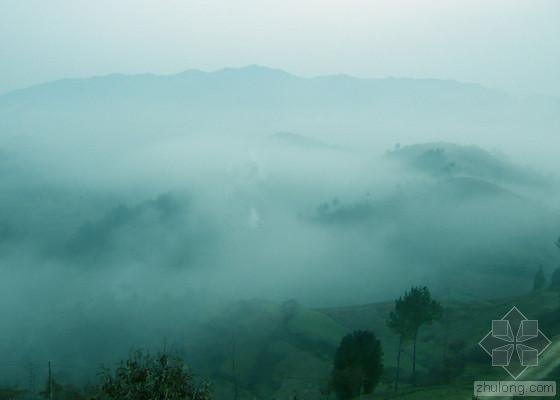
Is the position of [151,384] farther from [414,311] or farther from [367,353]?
[414,311]

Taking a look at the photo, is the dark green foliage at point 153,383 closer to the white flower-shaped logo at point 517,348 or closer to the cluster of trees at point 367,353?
the white flower-shaped logo at point 517,348

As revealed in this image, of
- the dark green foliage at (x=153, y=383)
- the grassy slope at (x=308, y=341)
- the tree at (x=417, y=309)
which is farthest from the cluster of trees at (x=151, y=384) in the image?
the tree at (x=417, y=309)

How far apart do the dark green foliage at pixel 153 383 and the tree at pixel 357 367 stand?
61757mm

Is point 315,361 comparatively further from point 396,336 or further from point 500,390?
point 500,390

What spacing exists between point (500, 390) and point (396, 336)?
99.4 metres

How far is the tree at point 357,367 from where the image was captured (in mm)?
97875

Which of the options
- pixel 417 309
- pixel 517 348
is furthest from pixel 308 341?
pixel 517 348

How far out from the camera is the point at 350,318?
188m

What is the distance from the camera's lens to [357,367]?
100 m

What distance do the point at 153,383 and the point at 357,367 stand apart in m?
68.1

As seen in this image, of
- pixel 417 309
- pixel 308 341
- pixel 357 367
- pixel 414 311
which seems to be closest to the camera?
pixel 357 367

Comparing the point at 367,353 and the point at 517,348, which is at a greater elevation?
the point at 517,348

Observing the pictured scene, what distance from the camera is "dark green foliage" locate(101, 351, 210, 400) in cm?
3928

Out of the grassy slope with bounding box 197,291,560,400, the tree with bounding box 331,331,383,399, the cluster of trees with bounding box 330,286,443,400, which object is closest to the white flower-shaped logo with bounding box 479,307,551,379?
the grassy slope with bounding box 197,291,560,400
